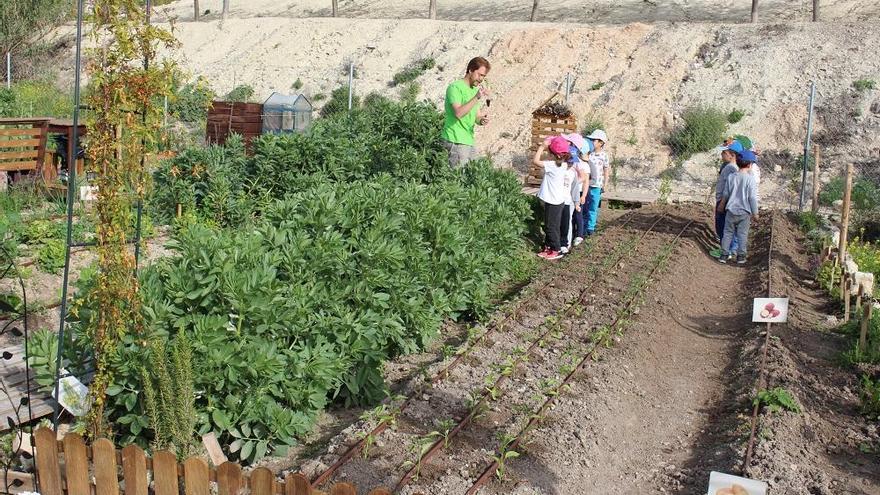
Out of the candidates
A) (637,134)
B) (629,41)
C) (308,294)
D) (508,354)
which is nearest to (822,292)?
(508,354)

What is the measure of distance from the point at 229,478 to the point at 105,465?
71 cm

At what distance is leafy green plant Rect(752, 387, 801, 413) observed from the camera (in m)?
6.64

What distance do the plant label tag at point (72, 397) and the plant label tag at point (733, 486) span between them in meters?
3.41

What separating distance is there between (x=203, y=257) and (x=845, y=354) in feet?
18.2

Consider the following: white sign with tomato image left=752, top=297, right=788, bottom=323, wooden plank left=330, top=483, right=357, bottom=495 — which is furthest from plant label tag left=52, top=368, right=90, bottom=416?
white sign with tomato image left=752, top=297, right=788, bottom=323

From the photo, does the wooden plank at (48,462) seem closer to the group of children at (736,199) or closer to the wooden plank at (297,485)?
the wooden plank at (297,485)

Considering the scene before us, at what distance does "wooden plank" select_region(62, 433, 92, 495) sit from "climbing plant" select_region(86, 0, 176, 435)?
1.91 feet

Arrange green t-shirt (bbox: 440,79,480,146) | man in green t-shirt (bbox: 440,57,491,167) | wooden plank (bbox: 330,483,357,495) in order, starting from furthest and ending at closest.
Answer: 1. green t-shirt (bbox: 440,79,480,146)
2. man in green t-shirt (bbox: 440,57,491,167)
3. wooden plank (bbox: 330,483,357,495)

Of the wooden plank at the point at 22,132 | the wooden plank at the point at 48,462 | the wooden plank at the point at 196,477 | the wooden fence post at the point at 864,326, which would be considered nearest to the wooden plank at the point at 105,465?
the wooden plank at the point at 48,462

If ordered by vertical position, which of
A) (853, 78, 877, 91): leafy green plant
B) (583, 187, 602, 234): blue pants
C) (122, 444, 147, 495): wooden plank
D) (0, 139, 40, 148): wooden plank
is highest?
(853, 78, 877, 91): leafy green plant

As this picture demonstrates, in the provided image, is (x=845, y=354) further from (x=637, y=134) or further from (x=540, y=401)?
(x=637, y=134)

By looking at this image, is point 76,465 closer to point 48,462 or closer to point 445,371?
point 48,462

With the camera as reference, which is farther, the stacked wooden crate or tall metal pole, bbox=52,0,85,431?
the stacked wooden crate

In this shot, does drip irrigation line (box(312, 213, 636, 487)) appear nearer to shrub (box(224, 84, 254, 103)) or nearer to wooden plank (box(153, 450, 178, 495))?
wooden plank (box(153, 450, 178, 495))
